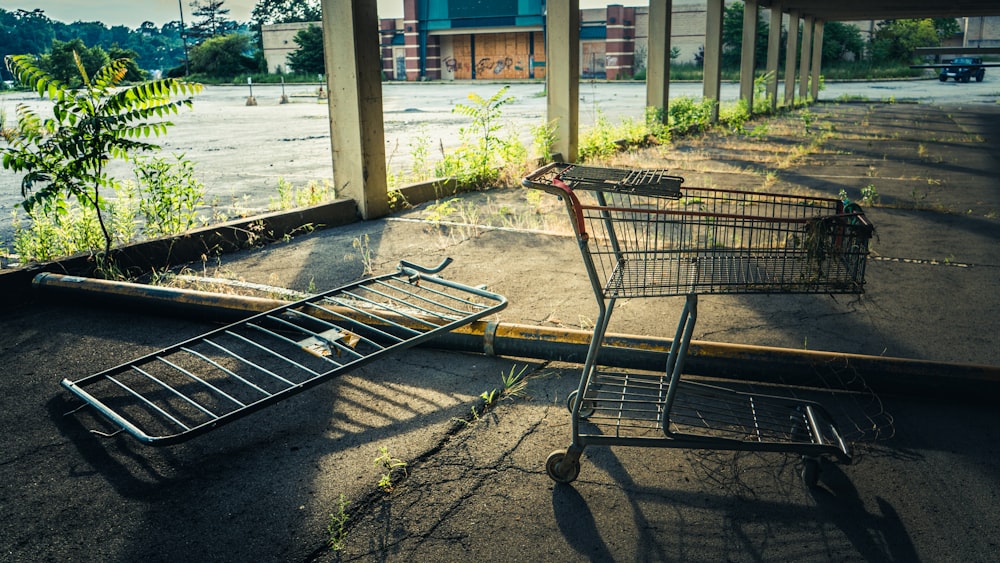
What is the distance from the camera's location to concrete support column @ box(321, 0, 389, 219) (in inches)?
280

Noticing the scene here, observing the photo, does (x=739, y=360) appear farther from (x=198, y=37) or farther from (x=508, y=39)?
(x=198, y=37)

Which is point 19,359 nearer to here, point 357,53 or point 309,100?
point 357,53

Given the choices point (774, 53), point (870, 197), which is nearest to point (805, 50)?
point (774, 53)

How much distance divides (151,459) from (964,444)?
3.36 m

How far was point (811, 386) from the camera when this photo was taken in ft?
12.0

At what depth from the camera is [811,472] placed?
2852 millimetres

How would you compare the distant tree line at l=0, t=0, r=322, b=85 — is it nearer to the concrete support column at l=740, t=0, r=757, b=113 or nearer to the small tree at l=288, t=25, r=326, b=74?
the small tree at l=288, t=25, r=326, b=74

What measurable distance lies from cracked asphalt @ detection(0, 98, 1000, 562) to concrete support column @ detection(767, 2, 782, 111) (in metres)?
18.7

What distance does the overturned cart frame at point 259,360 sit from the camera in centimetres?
338

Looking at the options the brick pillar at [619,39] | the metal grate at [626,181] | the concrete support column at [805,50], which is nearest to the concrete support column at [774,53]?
the concrete support column at [805,50]

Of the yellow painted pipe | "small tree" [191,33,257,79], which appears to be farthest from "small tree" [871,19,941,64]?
the yellow painted pipe

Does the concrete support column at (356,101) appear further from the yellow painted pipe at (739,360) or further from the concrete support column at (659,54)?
the concrete support column at (659,54)

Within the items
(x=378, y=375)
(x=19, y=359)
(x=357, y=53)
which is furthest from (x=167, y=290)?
(x=357, y=53)

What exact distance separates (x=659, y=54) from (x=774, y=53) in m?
10.6
